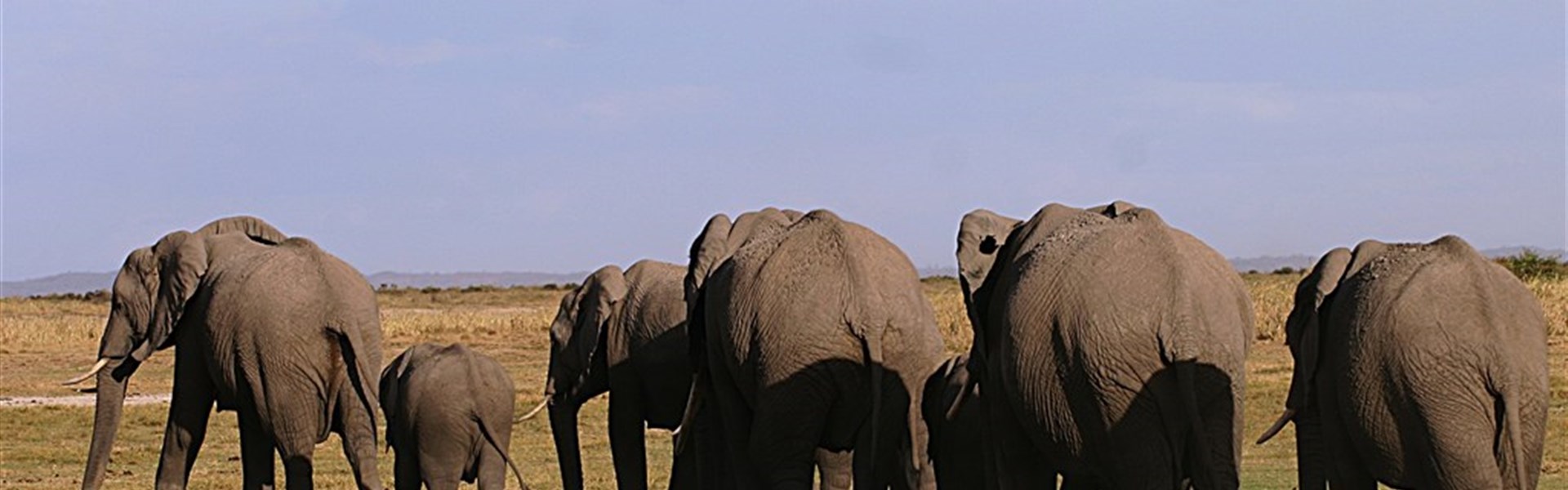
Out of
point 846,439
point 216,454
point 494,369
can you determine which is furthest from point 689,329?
point 216,454

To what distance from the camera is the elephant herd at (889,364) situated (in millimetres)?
8219

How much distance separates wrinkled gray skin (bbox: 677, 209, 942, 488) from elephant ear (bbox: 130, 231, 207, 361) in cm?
388

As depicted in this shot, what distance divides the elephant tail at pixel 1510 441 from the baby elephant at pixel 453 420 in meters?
6.89

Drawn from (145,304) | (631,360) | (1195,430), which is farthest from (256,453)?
(1195,430)

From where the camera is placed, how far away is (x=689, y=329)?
11305 millimetres

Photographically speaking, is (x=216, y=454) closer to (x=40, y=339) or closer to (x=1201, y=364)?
(x=1201, y=364)

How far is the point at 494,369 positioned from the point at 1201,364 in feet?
24.1

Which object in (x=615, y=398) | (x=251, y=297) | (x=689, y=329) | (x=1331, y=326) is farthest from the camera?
(x=615, y=398)

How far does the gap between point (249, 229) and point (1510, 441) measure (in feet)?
25.7

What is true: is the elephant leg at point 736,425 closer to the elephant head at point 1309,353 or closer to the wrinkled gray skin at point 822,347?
the wrinkled gray skin at point 822,347

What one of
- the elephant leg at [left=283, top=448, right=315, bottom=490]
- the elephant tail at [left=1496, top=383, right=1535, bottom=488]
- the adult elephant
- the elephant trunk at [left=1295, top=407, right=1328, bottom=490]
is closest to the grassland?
the adult elephant

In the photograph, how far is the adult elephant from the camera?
12.4m

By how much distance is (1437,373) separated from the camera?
895 centimetres

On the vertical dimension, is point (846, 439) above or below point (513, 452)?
above
